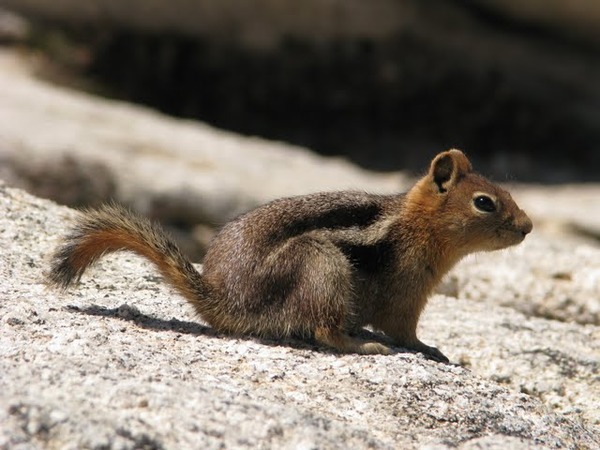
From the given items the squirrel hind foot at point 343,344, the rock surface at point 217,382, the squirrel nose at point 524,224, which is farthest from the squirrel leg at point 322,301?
the squirrel nose at point 524,224

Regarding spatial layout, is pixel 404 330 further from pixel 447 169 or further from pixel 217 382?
pixel 217 382

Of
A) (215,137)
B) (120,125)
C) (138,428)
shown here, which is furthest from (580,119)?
(138,428)

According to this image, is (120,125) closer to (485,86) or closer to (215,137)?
(215,137)

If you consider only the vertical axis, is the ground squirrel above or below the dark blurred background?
below

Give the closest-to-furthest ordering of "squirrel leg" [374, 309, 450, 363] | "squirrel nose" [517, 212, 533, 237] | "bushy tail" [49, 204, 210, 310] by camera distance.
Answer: "bushy tail" [49, 204, 210, 310] < "squirrel leg" [374, 309, 450, 363] < "squirrel nose" [517, 212, 533, 237]

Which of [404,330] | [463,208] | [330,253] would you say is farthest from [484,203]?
[330,253]

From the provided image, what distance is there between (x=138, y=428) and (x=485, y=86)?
46.9 feet

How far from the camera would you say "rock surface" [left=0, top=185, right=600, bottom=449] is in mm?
4223

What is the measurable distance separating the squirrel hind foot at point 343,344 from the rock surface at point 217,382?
102 millimetres

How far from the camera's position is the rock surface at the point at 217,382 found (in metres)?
4.22

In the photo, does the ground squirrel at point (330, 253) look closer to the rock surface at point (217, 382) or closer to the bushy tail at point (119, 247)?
the bushy tail at point (119, 247)

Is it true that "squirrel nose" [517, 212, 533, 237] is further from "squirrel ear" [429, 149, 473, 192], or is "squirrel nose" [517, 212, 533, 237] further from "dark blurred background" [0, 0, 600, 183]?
"dark blurred background" [0, 0, 600, 183]

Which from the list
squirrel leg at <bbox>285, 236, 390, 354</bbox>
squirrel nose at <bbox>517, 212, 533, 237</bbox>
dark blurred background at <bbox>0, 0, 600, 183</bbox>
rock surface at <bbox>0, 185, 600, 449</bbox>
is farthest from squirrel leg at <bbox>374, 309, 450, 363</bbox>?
dark blurred background at <bbox>0, 0, 600, 183</bbox>

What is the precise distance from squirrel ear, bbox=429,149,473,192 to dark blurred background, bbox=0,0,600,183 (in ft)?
33.9
